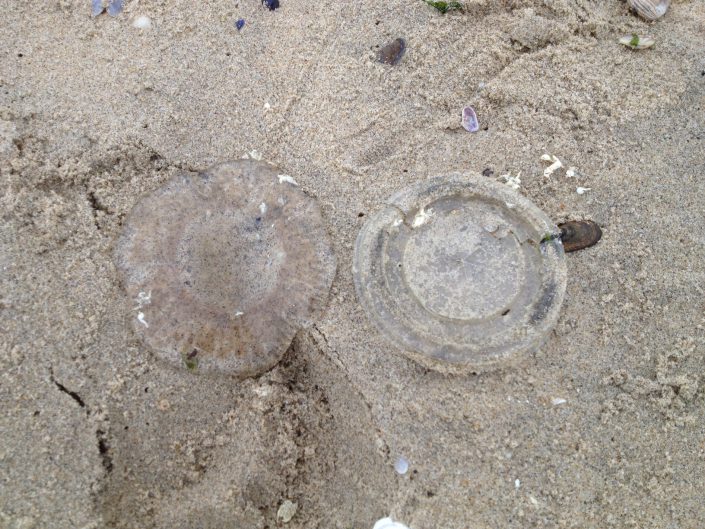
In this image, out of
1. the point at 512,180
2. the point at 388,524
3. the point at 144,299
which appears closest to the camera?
the point at 388,524

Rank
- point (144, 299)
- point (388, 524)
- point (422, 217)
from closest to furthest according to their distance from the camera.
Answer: point (388, 524) → point (144, 299) → point (422, 217)

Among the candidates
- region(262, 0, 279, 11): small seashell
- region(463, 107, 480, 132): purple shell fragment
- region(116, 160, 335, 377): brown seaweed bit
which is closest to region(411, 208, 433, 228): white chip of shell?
region(116, 160, 335, 377): brown seaweed bit

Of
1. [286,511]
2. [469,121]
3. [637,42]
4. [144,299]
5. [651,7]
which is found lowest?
[286,511]

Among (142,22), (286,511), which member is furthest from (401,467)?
(142,22)

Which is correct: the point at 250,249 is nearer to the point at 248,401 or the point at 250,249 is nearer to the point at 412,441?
the point at 248,401

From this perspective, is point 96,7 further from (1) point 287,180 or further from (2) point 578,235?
(2) point 578,235

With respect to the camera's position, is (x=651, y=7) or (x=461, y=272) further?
(x=651, y=7)

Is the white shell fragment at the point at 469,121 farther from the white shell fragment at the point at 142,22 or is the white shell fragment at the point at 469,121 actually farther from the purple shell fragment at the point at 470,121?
the white shell fragment at the point at 142,22

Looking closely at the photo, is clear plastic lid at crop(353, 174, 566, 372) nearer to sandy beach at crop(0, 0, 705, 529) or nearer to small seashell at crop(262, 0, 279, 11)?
sandy beach at crop(0, 0, 705, 529)
